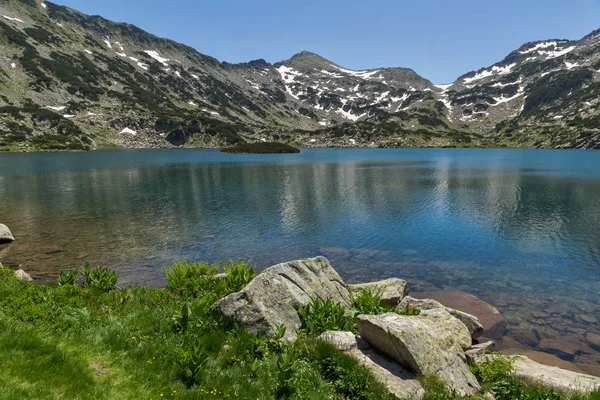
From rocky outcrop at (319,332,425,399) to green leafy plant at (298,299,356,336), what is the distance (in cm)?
87

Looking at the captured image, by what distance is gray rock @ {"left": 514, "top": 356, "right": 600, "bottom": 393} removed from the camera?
10.9 metres

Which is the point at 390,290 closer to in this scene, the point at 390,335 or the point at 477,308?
the point at 477,308

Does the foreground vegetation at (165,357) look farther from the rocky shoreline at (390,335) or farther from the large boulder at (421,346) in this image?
the large boulder at (421,346)

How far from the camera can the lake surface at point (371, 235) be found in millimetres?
23594

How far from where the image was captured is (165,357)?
1012cm

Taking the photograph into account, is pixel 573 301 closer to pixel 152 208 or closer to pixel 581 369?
pixel 581 369

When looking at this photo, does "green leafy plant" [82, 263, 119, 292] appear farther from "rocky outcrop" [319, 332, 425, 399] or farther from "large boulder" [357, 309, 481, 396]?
"large boulder" [357, 309, 481, 396]

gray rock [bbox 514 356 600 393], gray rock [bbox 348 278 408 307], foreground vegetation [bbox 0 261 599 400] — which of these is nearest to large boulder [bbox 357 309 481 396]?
foreground vegetation [bbox 0 261 599 400]

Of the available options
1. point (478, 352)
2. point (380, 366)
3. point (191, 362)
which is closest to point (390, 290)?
point (478, 352)

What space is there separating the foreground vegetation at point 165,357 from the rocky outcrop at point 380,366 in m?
0.36

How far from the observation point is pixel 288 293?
13.6m

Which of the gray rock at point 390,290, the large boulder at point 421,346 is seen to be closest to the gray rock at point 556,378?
the large boulder at point 421,346

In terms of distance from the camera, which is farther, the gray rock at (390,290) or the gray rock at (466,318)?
the gray rock at (390,290)

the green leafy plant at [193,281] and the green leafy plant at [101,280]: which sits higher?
the green leafy plant at [101,280]
